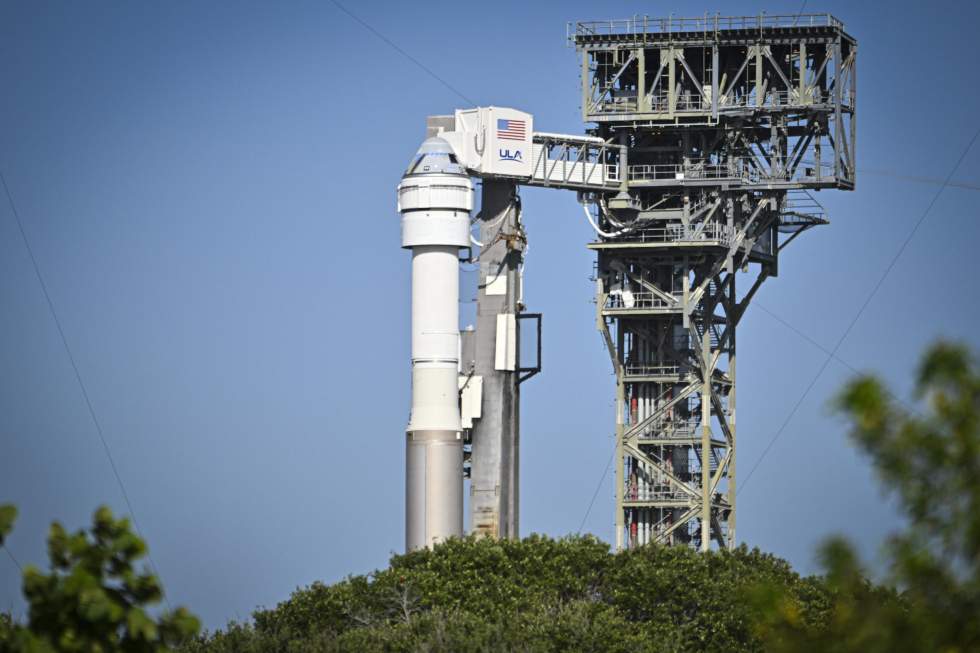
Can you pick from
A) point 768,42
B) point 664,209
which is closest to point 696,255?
point 664,209

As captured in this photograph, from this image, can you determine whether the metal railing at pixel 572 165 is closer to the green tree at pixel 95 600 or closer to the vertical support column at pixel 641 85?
the vertical support column at pixel 641 85

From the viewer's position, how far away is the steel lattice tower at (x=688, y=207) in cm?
8112

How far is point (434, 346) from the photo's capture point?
7462cm

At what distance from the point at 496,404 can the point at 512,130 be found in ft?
33.0

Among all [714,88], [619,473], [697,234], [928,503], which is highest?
[714,88]

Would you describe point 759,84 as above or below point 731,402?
above

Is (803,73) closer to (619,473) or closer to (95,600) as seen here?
(619,473)

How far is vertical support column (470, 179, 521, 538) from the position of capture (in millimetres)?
77812

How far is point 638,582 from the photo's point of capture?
2795 inches

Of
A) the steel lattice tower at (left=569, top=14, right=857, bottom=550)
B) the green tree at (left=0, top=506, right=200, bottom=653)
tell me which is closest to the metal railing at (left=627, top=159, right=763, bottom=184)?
the steel lattice tower at (left=569, top=14, right=857, bottom=550)

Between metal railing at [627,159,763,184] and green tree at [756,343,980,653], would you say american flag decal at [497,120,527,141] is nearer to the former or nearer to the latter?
metal railing at [627,159,763,184]

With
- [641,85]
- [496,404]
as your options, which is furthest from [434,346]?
[641,85]

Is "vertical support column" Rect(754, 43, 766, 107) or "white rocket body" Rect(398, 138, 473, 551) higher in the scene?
"vertical support column" Rect(754, 43, 766, 107)

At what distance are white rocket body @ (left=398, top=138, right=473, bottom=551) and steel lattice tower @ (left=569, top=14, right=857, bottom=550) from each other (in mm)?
8295
